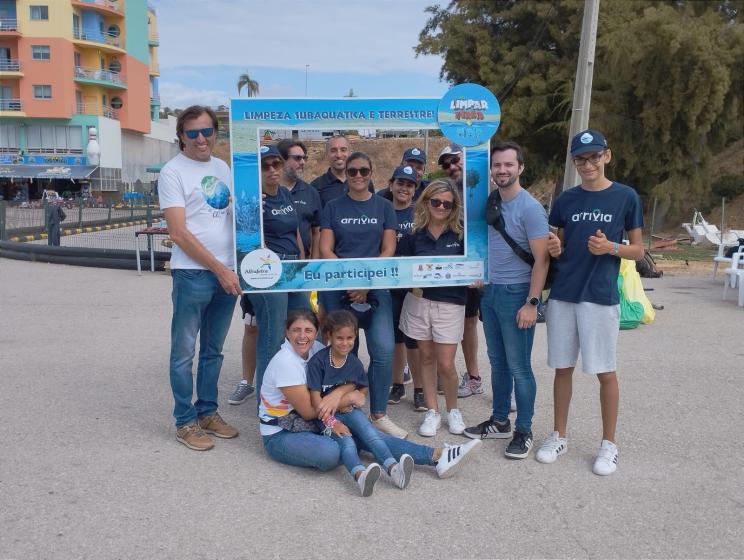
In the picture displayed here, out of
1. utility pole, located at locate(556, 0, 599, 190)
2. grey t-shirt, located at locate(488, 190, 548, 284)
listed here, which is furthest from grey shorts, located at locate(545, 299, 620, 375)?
utility pole, located at locate(556, 0, 599, 190)

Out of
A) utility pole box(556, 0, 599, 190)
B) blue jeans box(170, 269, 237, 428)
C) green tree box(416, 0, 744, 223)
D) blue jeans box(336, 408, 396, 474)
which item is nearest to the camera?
blue jeans box(336, 408, 396, 474)

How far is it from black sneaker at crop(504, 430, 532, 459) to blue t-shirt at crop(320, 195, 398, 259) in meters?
1.54

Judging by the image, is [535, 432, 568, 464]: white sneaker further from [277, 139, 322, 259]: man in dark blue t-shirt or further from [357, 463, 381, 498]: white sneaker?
[277, 139, 322, 259]: man in dark blue t-shirt

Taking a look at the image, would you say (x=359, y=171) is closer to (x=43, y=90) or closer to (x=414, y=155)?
(x=414, y=155)

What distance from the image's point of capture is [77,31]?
4916 centimetres

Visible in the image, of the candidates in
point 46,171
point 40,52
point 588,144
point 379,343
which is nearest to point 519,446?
point 379,343

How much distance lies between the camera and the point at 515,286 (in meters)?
4.49

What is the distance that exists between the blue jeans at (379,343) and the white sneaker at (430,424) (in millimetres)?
305

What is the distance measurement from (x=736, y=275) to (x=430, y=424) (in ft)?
25.6

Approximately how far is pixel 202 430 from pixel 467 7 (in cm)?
2490

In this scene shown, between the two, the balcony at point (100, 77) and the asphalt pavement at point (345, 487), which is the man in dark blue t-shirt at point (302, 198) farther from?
the balcony at point (100, 77)

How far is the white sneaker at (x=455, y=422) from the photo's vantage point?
488 centimetres

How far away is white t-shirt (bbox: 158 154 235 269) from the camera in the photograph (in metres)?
4.31

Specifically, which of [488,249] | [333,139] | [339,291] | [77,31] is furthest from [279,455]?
[77,31]
